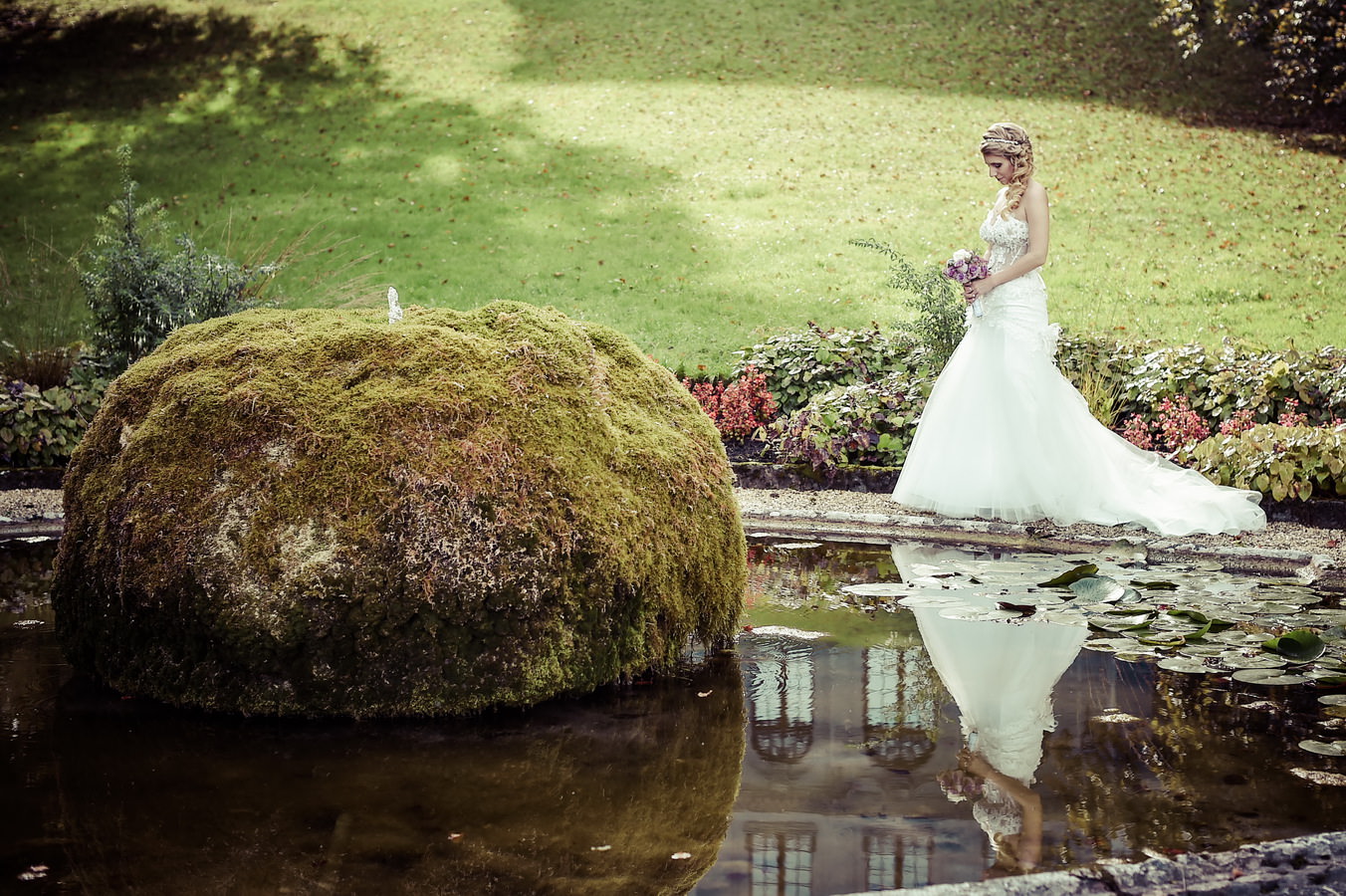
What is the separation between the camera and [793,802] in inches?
148

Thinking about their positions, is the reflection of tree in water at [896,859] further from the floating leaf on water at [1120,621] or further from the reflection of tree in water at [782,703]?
the floating leaf on water at [1120,621]

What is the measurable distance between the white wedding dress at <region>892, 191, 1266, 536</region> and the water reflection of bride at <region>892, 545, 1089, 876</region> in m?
1.88

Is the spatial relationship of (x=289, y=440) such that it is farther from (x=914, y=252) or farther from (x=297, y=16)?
(x=297, y=16)

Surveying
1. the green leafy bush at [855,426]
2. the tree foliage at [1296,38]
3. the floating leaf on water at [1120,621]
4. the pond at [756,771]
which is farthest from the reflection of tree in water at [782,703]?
the tree foliage at [1296,38]

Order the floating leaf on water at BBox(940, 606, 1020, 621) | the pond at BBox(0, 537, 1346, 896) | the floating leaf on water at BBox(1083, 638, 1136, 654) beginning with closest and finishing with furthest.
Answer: the pond at BBox(0, 537, 1346, 896), the floating leaf on water at BBox(1083, 638, 1136, 654), the floating leaf on water at BBox(940, 606, 1020, 621)

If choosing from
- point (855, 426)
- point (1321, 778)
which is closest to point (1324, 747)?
point (1321, 778)

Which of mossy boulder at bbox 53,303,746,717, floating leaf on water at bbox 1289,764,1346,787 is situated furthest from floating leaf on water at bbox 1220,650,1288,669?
mossy boulder at bbox 53,303,746,717

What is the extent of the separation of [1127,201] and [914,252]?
186 inches

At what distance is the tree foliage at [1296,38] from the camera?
850 inches

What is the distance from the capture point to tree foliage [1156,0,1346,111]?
21578 mm

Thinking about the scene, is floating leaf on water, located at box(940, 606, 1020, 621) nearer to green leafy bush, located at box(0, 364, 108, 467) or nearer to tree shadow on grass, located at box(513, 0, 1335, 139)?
green leafy bush, located at box(0, 364, 108, 467)

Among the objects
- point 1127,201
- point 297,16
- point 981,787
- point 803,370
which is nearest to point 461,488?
point 981,787

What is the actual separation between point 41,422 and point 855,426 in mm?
6740

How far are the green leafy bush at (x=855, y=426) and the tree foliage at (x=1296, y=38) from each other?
51.9ft
